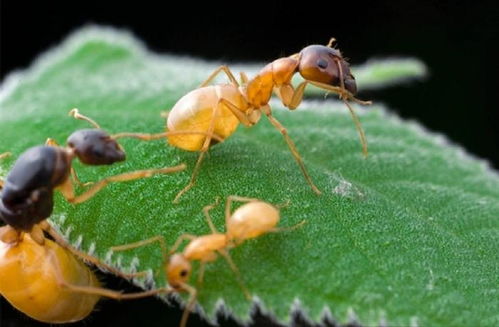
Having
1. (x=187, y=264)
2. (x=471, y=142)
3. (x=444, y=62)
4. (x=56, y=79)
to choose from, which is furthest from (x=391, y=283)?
(x=444, y=62)

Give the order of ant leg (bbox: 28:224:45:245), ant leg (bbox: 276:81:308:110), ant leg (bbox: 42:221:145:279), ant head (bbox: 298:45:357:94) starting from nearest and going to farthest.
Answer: ant leg (bbox: 42:221:145:279) → ant leg (bbox: 28:224:45:245) → ant head (bbox: 298:45:357:94) → ant leg (bbox: 276:81:308:110)

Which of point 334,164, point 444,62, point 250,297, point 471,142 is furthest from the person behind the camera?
point 444,62

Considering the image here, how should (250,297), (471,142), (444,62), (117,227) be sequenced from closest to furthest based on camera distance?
(250,297) → (117,227) → (471,142) → (444,62)

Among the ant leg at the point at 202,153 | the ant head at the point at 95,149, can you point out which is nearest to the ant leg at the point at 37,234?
the ant head at the point at 95,149

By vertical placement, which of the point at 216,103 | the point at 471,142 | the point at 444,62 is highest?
the point at 216,103

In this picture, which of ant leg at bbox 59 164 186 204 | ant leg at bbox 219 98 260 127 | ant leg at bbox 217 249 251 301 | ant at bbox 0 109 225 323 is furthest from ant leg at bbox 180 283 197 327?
ant leg at bbox 219 98 260 127

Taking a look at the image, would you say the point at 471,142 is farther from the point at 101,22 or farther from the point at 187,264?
the point at 187,264

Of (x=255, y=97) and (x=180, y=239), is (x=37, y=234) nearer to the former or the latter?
(x=180, y=239)

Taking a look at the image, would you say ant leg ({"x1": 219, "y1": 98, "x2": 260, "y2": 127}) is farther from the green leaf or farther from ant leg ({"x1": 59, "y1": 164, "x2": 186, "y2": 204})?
ant leg ({"x1": 59, "y1": 164, "x2": 186, "y2": 204})
